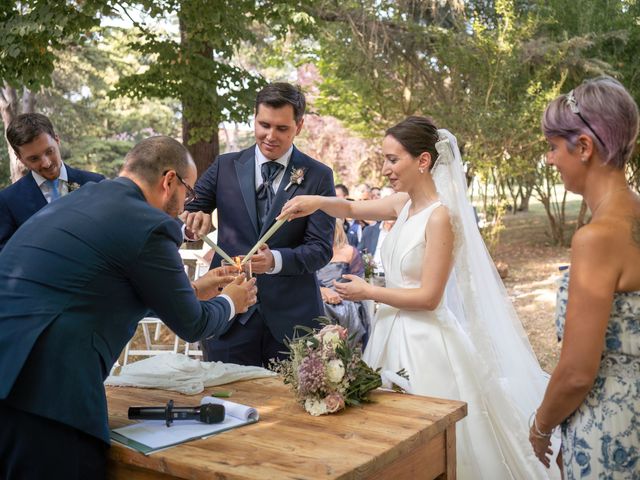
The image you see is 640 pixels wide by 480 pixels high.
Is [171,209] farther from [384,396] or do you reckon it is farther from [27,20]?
[27,20]

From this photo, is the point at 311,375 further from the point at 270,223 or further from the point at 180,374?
the point at 270,223

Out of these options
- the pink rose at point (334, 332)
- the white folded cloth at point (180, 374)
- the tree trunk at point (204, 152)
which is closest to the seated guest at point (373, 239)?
the tree trunk at point (204, 152)

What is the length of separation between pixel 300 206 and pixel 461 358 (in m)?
1.23

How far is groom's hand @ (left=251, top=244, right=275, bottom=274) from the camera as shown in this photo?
345 centimetres

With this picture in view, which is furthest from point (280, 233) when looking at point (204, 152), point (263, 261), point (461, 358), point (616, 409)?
point (204, 152)

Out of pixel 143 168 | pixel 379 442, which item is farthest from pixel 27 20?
pixel 379 442

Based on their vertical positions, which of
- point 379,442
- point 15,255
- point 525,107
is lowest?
point 379,442

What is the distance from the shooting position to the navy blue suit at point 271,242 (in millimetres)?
3699

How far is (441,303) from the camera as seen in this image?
393 cm

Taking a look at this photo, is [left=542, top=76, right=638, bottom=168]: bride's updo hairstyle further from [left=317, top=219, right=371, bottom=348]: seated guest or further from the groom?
[left=317, top=219, right=371, bottom=348]: seated guest

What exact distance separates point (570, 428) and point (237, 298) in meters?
1.39

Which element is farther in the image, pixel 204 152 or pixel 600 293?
pixel 204 152

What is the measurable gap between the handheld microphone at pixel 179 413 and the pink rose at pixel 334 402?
400 mm

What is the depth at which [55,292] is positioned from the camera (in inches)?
88.5
